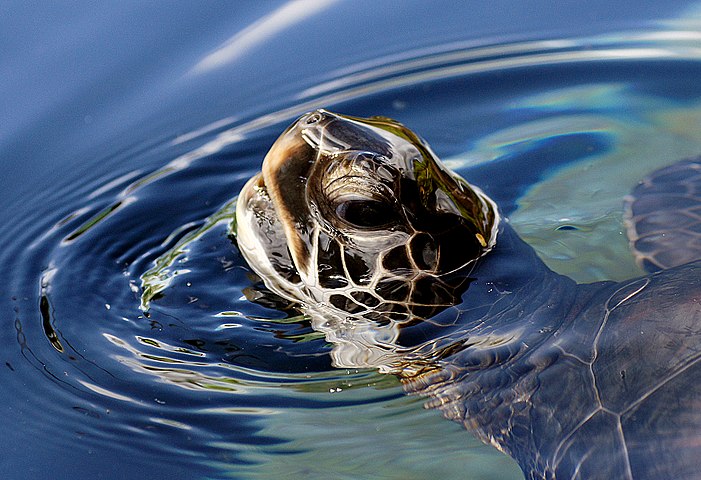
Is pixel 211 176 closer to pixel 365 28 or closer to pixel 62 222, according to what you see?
pixel 62 222

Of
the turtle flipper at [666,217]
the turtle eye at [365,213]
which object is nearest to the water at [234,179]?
the turtle flipper at [666,217]

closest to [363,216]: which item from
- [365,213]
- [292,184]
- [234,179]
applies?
[365,213]

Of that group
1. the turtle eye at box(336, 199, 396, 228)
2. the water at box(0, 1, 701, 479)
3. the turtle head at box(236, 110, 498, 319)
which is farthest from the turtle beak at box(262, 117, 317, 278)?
the water at box(0, 1, 701, 479)

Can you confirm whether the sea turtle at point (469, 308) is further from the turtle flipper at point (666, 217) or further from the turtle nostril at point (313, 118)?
the turtle flipper at point (666, 217)

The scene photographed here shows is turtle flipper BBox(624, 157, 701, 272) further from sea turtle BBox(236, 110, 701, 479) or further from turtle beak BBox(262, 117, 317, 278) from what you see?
turtle beak BBox(262, 117, 317, 278)

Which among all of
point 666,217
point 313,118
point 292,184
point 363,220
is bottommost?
point 666,217

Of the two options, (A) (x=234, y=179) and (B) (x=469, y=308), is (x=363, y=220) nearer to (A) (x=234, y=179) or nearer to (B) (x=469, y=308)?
(B) (x=469, y=308)

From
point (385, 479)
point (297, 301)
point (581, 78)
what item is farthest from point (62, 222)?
point (581, 78)

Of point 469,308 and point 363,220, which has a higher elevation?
point 363,220
